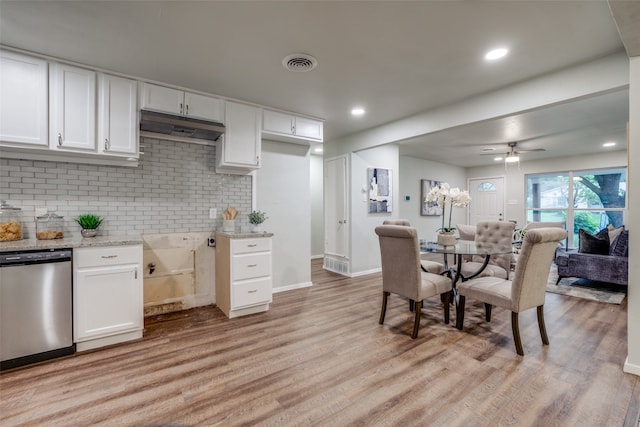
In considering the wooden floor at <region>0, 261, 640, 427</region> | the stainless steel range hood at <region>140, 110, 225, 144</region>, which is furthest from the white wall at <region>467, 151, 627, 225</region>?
the stainless steel range hood at <region>140, 110, 225, 144</region>

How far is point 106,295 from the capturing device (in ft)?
7.97

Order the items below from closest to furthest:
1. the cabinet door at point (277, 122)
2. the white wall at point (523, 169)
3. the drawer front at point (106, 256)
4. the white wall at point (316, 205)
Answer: the drawer front at point (106, 256) < the cabinet door at point (277, 122) < the white wall at point (523, 169) < the white wall at point (316, 205)

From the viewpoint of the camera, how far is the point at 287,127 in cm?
378

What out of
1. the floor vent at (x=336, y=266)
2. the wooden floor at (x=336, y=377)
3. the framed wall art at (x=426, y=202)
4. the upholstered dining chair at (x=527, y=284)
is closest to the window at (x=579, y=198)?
the framed wall art at (x=426, y=202)

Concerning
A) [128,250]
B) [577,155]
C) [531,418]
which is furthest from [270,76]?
[577,155]

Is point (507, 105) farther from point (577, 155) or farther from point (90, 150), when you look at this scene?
point (577, 155)

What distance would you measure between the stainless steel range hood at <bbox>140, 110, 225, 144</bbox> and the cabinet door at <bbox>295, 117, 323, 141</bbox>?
1.10 metres

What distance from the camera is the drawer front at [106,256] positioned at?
234 centimetres

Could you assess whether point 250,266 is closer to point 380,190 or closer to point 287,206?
point 287,206

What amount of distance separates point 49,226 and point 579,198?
958 cm

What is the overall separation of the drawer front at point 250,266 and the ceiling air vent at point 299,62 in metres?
1.92

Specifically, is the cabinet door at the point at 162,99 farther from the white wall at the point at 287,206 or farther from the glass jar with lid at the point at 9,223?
the glass jar with lid at the point at 9,223

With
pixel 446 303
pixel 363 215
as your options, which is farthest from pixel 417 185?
pixel 446 303

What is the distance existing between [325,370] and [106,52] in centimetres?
306
